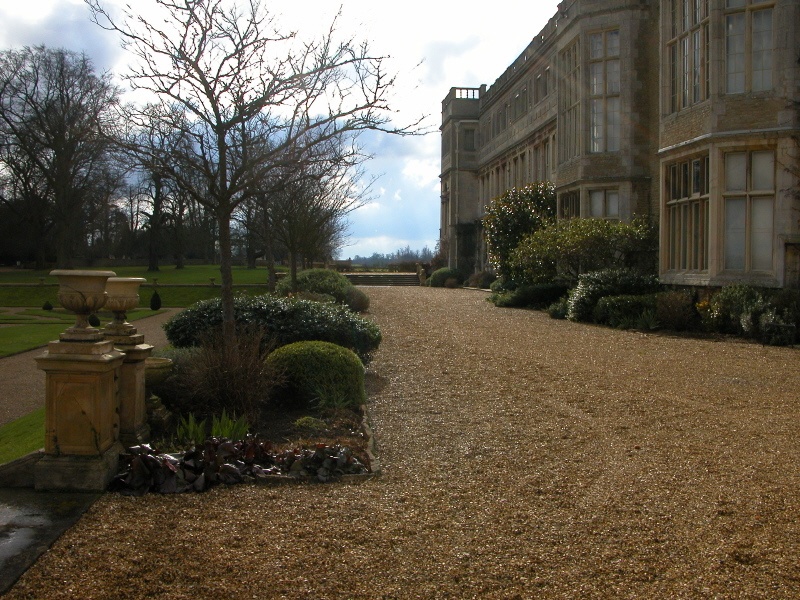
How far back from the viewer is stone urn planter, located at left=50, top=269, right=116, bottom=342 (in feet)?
16.3

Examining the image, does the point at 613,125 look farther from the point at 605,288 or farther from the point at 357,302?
the point at 357,302

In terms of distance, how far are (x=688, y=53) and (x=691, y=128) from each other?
171 cm

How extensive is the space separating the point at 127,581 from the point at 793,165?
1309cm

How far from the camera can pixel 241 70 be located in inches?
305

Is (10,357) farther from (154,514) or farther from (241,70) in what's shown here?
(154,514)

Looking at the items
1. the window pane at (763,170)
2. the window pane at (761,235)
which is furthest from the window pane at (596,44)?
the window pane at (761,235)

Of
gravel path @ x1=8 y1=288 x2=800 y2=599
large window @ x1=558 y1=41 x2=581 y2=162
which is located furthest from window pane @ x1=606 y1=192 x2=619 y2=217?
gravel path @ x1=8 y1=288 x2=800 y2=599

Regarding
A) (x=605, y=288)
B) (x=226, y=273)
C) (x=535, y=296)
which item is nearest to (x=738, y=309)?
(x=605, y=288)

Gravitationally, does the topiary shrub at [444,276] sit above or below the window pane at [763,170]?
below

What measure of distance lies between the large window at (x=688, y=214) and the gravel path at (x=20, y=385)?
10.6 m

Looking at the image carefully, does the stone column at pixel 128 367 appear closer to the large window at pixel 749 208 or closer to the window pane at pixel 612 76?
the large window at pixel 749 208

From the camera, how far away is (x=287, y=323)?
10.0 m

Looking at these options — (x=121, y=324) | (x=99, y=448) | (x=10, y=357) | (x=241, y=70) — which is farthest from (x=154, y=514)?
(x=10, y=357)

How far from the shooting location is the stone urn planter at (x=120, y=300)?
5.99m
